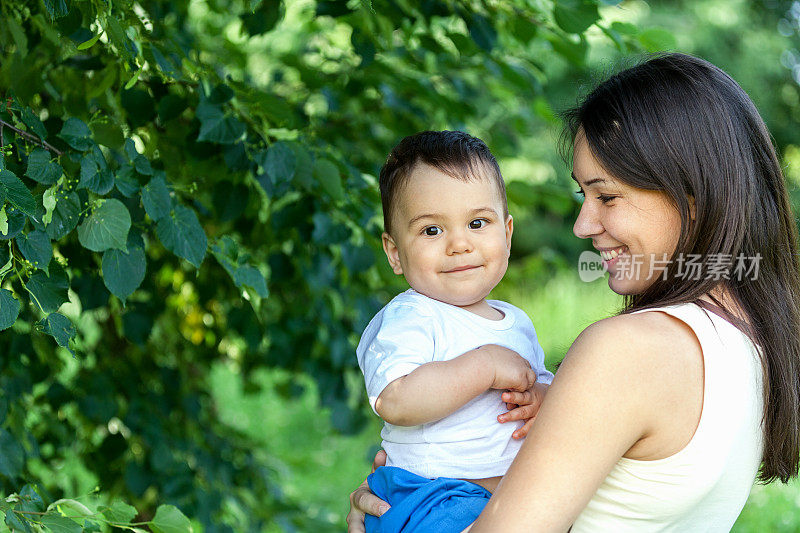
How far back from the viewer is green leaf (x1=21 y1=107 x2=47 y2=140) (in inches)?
58.2

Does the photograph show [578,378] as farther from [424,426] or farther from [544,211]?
[544,211]

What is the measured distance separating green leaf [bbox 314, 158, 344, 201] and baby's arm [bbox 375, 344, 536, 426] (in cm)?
66

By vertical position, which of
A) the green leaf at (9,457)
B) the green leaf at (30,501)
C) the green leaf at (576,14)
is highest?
the green leaf at (576,14)

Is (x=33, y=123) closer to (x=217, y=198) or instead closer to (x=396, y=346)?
(x=217, y=198)

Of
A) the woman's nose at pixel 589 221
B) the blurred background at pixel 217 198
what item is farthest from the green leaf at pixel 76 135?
the woman's nose at pixel 589 221

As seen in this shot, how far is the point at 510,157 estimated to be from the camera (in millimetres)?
3182

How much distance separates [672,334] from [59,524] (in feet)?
3.54

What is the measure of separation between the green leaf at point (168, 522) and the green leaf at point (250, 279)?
1.54ft

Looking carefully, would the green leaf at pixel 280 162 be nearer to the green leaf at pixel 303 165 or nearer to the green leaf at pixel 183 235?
the green leaf at pixel 303 165

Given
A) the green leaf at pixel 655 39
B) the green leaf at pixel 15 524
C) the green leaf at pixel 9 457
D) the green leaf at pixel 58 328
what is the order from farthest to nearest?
the green leaf at pixel 655 39 < the green leaf at pixel 9 457 < the green leaf at pixel 58 328 < the green leaf at pixel 15 524

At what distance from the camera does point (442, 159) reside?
1.63m

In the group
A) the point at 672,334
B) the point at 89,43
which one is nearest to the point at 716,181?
the point at 672,334

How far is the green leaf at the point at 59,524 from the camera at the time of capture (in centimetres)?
135

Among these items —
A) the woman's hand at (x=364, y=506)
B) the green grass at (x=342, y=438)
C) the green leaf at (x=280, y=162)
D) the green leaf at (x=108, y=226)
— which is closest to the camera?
the green leaf at (x=108, y=226)
